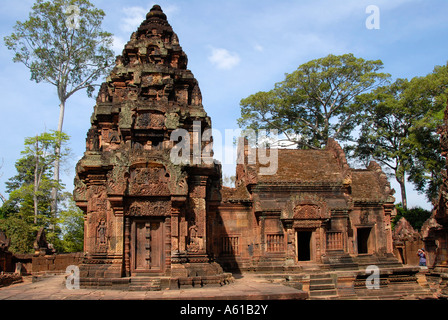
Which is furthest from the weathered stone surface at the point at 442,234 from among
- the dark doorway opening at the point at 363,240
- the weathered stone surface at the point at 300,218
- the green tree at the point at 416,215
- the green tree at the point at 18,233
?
the green tree at the point at 18,233

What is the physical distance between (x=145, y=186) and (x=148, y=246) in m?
1.58

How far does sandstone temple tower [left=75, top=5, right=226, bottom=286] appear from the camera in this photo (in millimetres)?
10719

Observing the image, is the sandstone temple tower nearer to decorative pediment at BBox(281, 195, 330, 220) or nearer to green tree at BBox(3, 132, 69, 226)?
decorative pediment at BBox(281, 195, 330, 220)

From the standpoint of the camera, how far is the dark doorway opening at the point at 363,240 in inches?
778

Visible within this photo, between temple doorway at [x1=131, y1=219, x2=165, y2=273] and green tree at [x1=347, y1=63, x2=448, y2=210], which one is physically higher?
green tree at [x1=347, y1=63, x2=448, y2=210]

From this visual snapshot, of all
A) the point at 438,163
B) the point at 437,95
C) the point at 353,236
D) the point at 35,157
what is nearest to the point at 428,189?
the point at 438,163

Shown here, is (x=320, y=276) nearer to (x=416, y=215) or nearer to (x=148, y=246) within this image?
(x=148, y=246)

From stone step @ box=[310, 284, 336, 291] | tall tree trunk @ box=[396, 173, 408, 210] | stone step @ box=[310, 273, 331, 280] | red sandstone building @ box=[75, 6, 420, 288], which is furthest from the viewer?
tall tree trunk @ box=[396, 173, 408, 210]

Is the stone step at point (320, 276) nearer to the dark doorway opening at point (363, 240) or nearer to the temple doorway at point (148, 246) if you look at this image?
the dark doorway opening at point (363, 240)

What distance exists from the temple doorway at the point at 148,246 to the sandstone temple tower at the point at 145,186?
1.0 inches

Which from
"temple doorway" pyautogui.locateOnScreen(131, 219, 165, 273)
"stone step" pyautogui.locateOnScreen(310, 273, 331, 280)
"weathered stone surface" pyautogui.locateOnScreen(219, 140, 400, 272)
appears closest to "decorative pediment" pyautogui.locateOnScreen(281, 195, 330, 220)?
"weathered stone surface" pyautogui.locateOnScreen(219, 140, 400, 272)

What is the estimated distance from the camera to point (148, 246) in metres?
11.0

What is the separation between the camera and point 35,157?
83.8 ft

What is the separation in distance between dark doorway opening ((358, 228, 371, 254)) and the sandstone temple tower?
1062 cm
